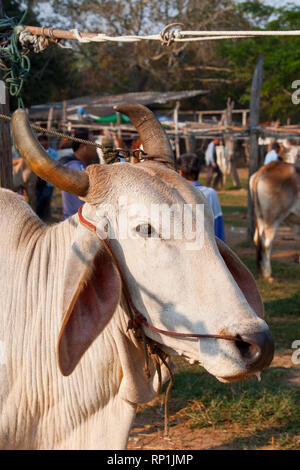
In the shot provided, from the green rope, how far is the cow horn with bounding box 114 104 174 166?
846 millimetres

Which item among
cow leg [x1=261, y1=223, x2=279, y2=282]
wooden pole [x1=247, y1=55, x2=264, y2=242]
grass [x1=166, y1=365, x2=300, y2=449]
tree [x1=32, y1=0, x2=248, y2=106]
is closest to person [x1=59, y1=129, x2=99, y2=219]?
grass [x1=166, y1=365, x2=300, y2=449]

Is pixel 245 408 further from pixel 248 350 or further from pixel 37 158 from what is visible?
pixel 37 158

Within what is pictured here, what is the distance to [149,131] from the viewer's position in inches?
99.5

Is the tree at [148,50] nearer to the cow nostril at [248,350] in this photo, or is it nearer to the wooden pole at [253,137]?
the wooden pole at [253,137]

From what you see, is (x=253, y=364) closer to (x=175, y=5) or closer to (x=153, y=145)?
(x=153, y=145)

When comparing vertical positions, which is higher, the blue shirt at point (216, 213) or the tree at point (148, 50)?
the tree at point (148, 50)

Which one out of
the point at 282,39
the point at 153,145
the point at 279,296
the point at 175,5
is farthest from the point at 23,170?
the point at 175,5

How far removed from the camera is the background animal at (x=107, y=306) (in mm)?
1938

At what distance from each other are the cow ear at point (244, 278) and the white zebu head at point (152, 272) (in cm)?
25

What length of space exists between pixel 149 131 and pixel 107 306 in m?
0.91

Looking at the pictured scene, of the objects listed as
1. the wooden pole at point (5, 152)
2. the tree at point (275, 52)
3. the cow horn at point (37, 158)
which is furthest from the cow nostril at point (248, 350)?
the tree at point (275, 52)

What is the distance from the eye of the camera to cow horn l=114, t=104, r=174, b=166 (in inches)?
97.3

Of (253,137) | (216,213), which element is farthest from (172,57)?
(216,213)

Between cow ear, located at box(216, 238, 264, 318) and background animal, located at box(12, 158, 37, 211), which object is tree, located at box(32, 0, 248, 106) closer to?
background animal, located at box(12, 158, 37, 211)
